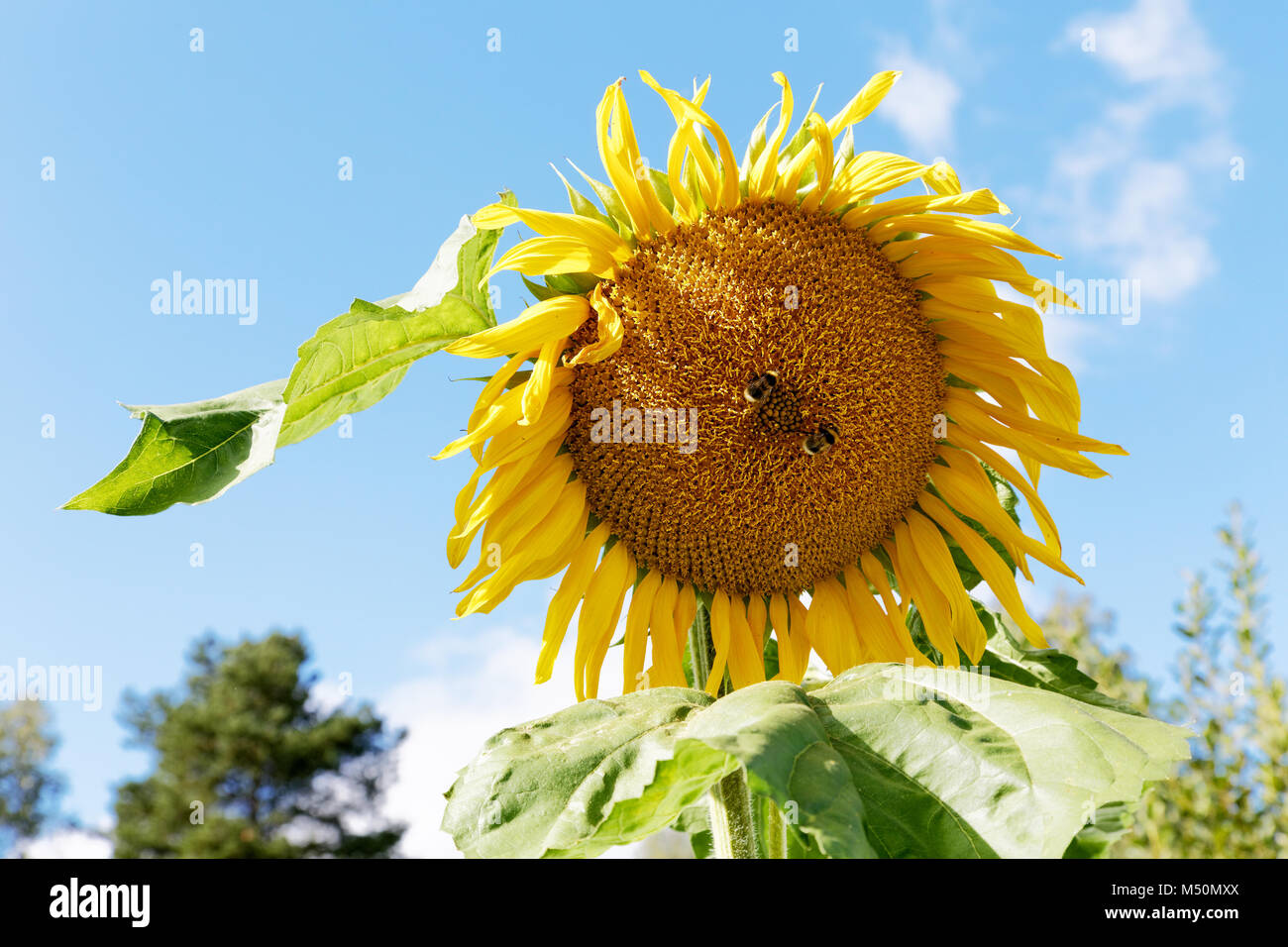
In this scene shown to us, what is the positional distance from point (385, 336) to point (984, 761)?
4.88ft

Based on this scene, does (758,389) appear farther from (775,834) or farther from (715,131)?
(775,834)

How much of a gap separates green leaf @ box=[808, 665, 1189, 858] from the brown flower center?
0.90 metres

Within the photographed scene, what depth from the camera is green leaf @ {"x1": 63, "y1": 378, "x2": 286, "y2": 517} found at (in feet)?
7.16

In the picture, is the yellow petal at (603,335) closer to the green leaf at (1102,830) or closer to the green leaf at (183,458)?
the green leaf at (183,458)

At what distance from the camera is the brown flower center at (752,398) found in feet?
8.13

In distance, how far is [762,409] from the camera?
8.32 feet

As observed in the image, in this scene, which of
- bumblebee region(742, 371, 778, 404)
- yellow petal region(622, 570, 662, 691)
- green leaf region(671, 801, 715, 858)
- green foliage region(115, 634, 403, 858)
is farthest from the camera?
green foliage region(115, 634, 403, 858)

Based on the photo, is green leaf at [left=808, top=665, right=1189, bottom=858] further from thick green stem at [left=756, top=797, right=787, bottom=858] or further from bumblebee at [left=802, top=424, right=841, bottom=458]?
bumblebee at [left=802, top=424, right=841, bottom=458]

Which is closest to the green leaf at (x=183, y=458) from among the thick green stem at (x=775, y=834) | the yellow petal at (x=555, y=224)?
the yellow petal at (x=555, y=224)

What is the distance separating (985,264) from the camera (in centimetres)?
261

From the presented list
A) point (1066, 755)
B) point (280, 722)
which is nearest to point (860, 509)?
point (1066, 755)

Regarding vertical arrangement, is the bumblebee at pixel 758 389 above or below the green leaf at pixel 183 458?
above

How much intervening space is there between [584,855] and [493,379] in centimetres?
114

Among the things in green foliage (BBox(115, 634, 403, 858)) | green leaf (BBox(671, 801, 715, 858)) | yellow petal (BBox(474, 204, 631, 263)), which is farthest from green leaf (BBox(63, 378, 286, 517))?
green foliage (BBox(115, 634, 403, 858))
